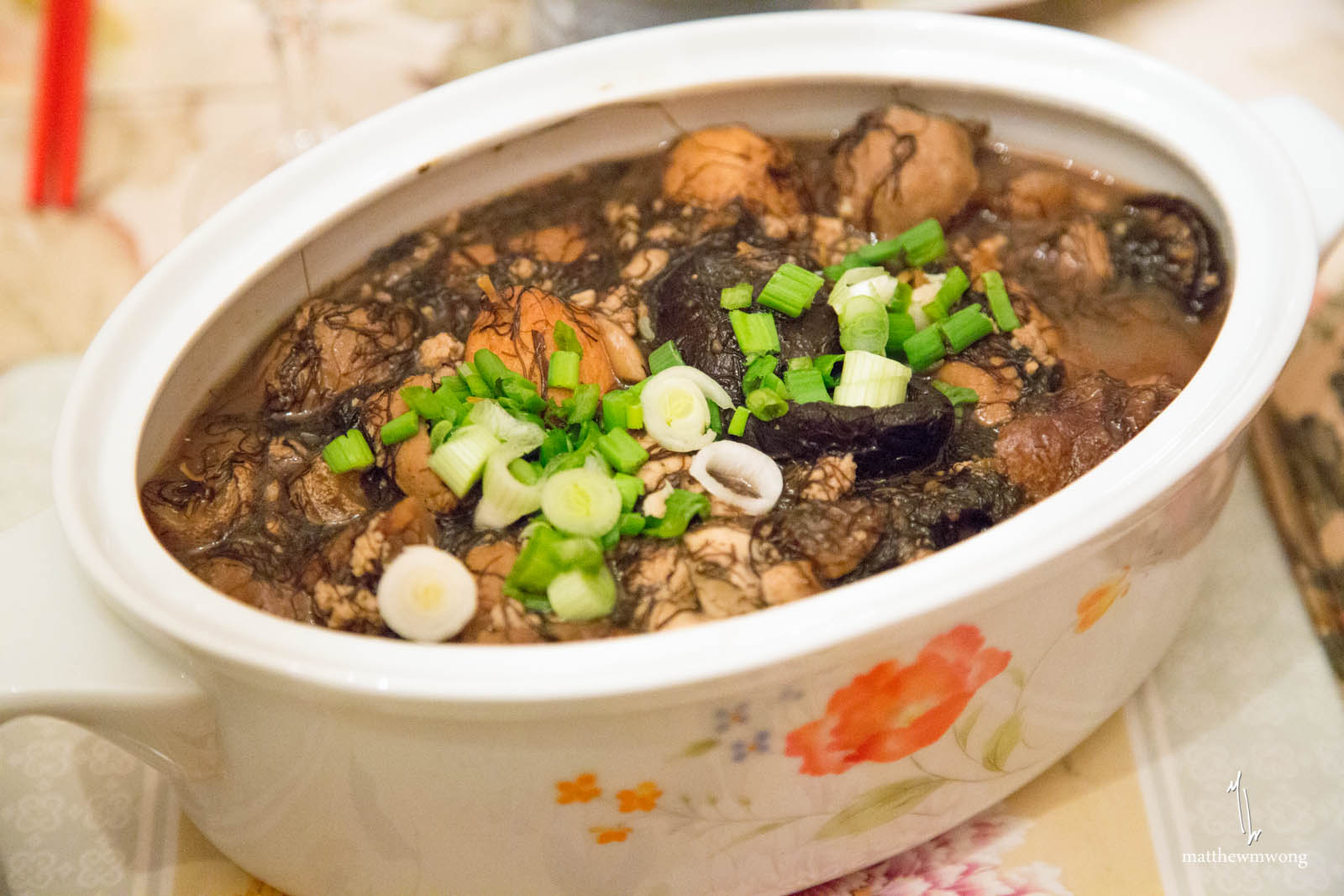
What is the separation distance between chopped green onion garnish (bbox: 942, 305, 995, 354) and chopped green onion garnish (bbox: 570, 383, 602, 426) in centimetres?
45

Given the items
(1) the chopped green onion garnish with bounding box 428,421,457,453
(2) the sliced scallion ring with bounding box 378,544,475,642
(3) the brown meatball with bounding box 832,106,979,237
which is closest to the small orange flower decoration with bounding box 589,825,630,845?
(2) the sliced scallion ring with bounding box 378,544,475,642

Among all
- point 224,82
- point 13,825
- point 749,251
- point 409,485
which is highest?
point 749,251

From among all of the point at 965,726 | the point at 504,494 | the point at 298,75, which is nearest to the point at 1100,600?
the point at 965,726

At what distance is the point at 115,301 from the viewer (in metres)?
1.97

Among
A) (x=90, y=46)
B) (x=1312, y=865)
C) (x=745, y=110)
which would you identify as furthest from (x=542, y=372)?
(x=90, y=46)

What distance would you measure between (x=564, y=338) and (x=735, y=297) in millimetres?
215

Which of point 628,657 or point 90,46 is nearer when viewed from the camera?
point 628,657

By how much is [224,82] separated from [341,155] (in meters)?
1.10

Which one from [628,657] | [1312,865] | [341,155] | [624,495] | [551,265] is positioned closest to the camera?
[628,657]

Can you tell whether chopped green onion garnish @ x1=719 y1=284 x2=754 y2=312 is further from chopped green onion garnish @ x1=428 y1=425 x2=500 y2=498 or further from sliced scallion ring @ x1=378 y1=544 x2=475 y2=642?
sliced scallion ring @ x1=378 y1=544 x2=475 y2=642

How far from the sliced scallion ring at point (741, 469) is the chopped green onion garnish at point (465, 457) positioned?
222mm

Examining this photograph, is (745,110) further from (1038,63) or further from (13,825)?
(13,825)

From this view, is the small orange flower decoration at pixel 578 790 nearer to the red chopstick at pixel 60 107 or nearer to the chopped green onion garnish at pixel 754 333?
the chopped green onion garnish at pixel 754 333

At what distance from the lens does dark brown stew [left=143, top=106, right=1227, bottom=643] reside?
3.81ft
